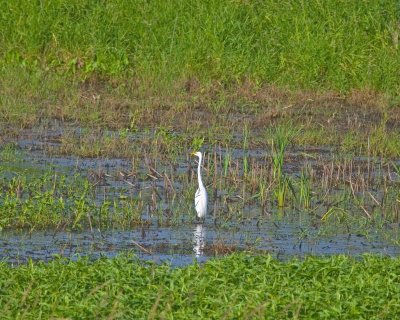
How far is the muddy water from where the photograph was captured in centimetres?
898

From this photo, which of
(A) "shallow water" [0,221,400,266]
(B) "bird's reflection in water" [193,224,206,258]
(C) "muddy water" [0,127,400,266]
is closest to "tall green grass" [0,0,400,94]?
(C) "muddy water" [0,127,400,266]

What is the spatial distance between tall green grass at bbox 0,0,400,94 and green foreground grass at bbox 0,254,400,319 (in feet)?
26.5

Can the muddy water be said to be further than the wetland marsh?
Yes

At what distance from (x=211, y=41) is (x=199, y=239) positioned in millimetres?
6988

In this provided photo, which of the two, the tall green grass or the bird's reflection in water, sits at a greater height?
the tall green grass

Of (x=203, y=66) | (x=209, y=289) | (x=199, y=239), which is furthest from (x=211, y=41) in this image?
(x=209, y=289)

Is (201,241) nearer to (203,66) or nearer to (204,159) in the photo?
(204,159)

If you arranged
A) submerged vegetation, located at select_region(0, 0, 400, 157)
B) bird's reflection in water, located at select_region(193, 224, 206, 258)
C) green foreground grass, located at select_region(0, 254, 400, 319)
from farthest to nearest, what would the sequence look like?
submerged vegetation, located at select_region(0, 0, 400, 157)
bird's reflection in water, located at select_region(193, 224, 206, 258)
green foreground grass, located at select_region(0, 254, 400, 319)

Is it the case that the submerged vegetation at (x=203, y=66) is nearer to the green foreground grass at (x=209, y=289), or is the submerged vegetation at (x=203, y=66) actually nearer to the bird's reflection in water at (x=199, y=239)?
the bird's reflection in water at (x=199, y=239)

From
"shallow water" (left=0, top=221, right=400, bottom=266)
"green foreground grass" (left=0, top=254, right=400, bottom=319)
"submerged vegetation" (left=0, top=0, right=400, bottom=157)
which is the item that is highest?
"submerged vegetation" (left=0, top=0, right=400, bottom=157)

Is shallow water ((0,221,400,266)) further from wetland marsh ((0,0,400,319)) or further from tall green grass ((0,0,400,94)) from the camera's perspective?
tall green grass ((0,0,400,94))

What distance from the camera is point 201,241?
9500 millimetres

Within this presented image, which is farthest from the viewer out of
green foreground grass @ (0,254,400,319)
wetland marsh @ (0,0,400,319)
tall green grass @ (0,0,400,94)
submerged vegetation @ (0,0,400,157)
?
tall green grass @ (0,0,400,94)

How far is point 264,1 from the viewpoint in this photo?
1739 cm
